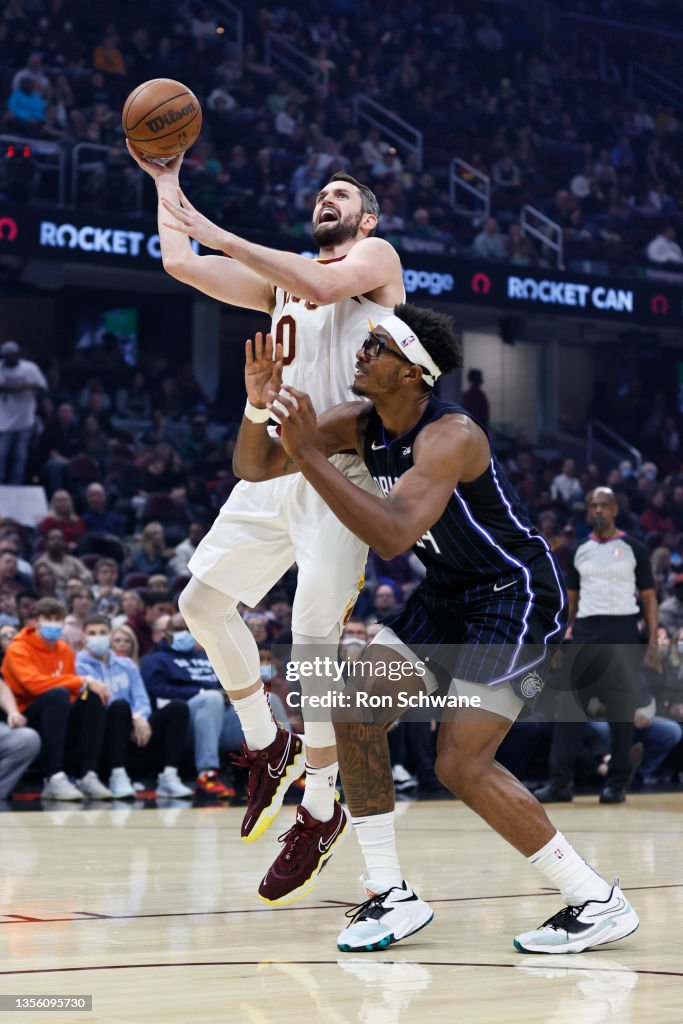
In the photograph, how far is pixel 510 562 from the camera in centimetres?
434

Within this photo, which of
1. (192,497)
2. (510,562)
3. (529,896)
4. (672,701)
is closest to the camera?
(510,562)

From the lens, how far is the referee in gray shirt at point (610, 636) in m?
10.2

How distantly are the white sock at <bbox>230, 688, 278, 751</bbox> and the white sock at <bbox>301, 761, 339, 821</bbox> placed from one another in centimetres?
28

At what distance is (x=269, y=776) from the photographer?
5105mm

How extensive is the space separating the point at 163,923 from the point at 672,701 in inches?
315

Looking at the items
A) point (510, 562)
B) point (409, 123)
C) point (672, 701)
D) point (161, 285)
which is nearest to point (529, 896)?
point (510, 562)

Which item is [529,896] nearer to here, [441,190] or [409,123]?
[441,190]

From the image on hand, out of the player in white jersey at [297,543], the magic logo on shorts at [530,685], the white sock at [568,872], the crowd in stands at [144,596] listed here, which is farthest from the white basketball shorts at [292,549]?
the crowd in stands at [144,596]

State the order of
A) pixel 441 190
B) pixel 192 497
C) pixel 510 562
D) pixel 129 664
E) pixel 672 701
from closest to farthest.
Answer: pixel 510 562 → pixel 129 664 → pixel 672 701 → pixel 192 497 → pixel 441 190

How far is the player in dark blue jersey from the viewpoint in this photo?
4.11m

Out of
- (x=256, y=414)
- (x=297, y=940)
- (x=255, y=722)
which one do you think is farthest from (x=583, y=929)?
(x=256, y=414)

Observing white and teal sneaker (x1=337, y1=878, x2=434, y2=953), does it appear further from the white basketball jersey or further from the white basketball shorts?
the white basketball jersey

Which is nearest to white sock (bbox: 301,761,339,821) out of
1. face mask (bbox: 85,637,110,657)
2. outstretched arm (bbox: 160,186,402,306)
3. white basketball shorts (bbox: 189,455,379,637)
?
white basketball shorts (bbox: 189,455,379,637)

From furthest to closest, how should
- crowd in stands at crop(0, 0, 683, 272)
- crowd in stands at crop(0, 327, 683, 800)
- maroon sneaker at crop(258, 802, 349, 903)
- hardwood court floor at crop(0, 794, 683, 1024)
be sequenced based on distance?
crowd in stands at crop(0, 0, 683, 272) < crowd in stands at crop(0, 327, 683, 800) < maroon sneaker at crop(258, 802, 349, 903) < hardwood court floor at crop(0, 794, 683, 1024)
